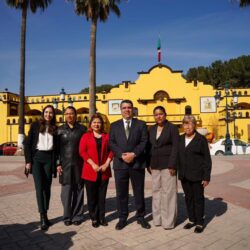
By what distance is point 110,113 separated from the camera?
3284cm

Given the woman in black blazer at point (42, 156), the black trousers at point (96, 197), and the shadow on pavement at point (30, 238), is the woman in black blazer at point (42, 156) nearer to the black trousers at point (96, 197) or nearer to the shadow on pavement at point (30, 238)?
the shadow on pavement at point (30, 238)

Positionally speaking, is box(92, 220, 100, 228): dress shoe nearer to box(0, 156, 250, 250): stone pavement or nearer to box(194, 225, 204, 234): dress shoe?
box(0, 156, 250, 250): stone pavement

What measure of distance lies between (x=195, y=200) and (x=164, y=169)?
71 cm

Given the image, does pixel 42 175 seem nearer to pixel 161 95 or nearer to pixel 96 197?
pixel 96 197

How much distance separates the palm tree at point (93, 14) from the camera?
15938 mm

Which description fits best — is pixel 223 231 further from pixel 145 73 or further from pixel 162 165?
pixel 145 73

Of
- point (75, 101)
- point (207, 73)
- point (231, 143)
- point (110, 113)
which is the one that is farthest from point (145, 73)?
point (207, 73)

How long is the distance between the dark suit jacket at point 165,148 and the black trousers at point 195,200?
1.41ft

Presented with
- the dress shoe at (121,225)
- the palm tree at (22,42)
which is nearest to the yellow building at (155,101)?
the palm tree at (22,42)

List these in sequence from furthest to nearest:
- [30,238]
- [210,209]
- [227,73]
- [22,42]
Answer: [227,73] < [22,42] < [210,209] < [30,238]

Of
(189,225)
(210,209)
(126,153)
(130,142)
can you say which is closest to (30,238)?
(126,153)

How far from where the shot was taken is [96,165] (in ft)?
14.8

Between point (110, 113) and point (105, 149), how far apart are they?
28267 millimetres

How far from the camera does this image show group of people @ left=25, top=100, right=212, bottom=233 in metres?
4.42
